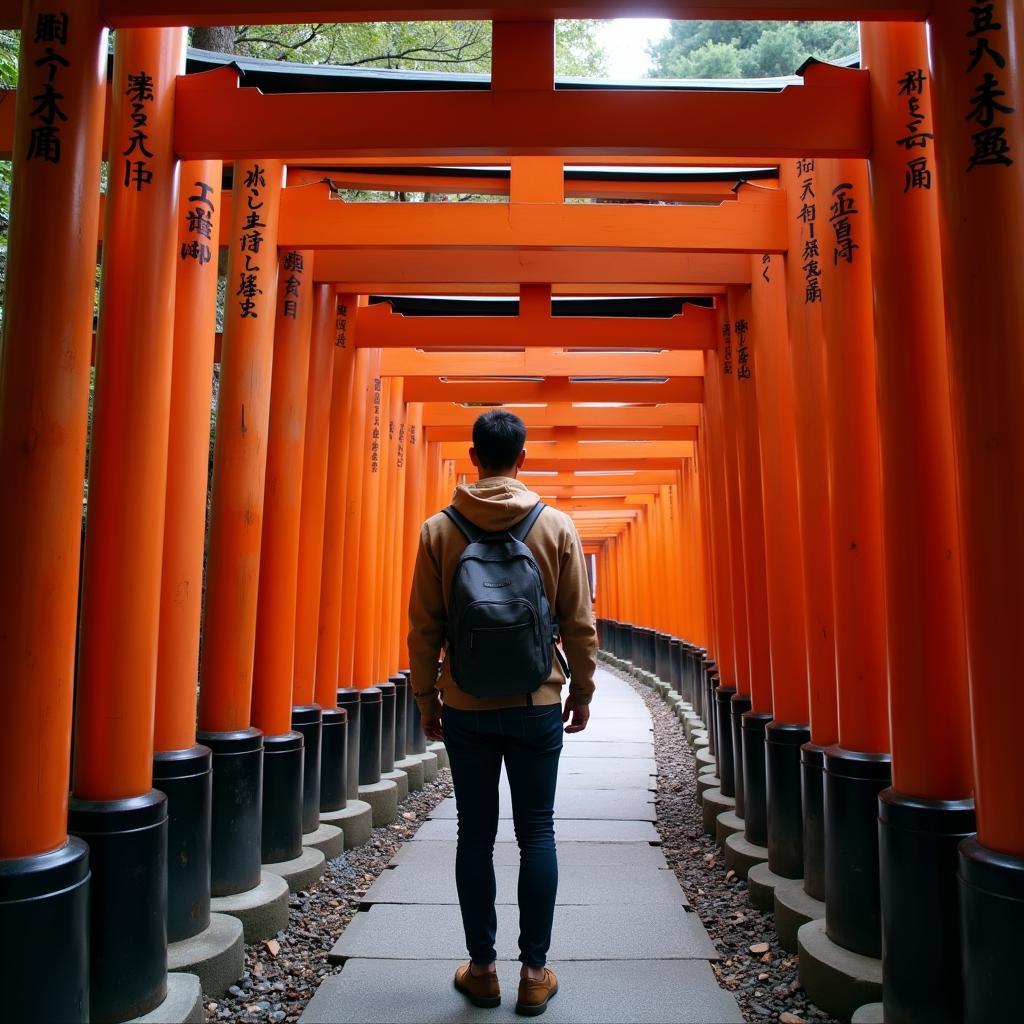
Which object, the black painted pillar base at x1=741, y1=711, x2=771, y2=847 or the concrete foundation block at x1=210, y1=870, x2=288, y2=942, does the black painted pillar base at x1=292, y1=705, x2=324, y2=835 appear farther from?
the black painted pillar base at x1=741, y1=711, x2=771, y2=847

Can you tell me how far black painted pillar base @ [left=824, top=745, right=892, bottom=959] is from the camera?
3314 millimetres

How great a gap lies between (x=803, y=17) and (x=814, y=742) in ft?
9.52

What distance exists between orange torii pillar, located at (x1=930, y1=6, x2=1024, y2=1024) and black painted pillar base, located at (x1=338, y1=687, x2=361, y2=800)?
4.24 metres

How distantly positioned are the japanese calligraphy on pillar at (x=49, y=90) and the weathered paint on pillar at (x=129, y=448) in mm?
599

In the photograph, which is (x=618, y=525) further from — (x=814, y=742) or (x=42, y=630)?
(x=42, y=630)

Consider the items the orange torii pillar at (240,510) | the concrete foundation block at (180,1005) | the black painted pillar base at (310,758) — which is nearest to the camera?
the concrete foundation block at (180,1005)

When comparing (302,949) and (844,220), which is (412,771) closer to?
(302,949)

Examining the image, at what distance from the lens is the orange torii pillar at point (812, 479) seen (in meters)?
4.06

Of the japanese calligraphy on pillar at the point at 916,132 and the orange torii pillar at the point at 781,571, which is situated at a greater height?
the japanese calligraphy on pillar at the point at 916,132

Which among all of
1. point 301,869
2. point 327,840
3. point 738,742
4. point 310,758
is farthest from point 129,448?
point 738,742

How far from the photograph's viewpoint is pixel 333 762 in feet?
19.2

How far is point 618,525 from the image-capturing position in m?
24.0

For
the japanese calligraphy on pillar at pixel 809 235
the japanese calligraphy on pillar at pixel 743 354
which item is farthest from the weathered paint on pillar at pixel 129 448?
the japanese calligraphy on pillar at pixel 743 354

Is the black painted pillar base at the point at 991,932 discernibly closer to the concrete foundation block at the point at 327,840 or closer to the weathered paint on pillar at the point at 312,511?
the concrete foundation block at the point at 327,840
